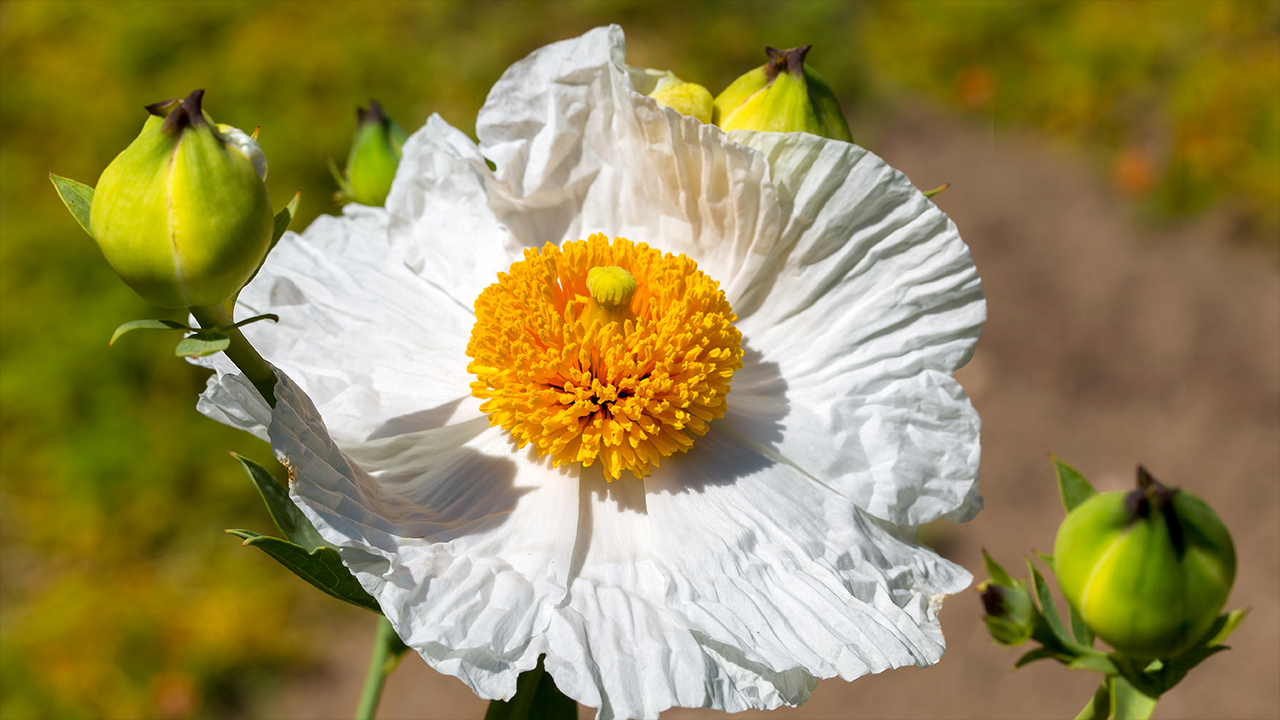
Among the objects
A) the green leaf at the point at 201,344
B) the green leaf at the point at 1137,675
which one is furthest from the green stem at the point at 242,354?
the green leaf at the point at 1137,675

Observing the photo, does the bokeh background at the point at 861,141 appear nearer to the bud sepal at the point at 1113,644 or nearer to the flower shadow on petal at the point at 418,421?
the flower shadow on petal at the point at 418,421

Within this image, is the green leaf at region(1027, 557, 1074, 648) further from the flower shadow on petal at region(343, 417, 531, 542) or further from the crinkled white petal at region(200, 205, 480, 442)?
the crinkled white petal at region(200, 205, 480, 442)

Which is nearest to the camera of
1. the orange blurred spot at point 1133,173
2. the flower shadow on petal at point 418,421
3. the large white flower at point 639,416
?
the large white flower at point 639,416

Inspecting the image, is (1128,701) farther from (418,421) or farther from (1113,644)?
(418,421)

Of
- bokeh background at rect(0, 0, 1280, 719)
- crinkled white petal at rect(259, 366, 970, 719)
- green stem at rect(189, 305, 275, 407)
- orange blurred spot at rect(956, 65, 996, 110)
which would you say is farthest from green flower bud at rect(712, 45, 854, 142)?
orange blurred spot at rect(956, 65, 996, 110)

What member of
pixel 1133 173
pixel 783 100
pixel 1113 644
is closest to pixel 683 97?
pixel 783 100

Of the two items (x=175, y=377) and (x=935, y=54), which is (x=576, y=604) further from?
(x=935, y=54)
